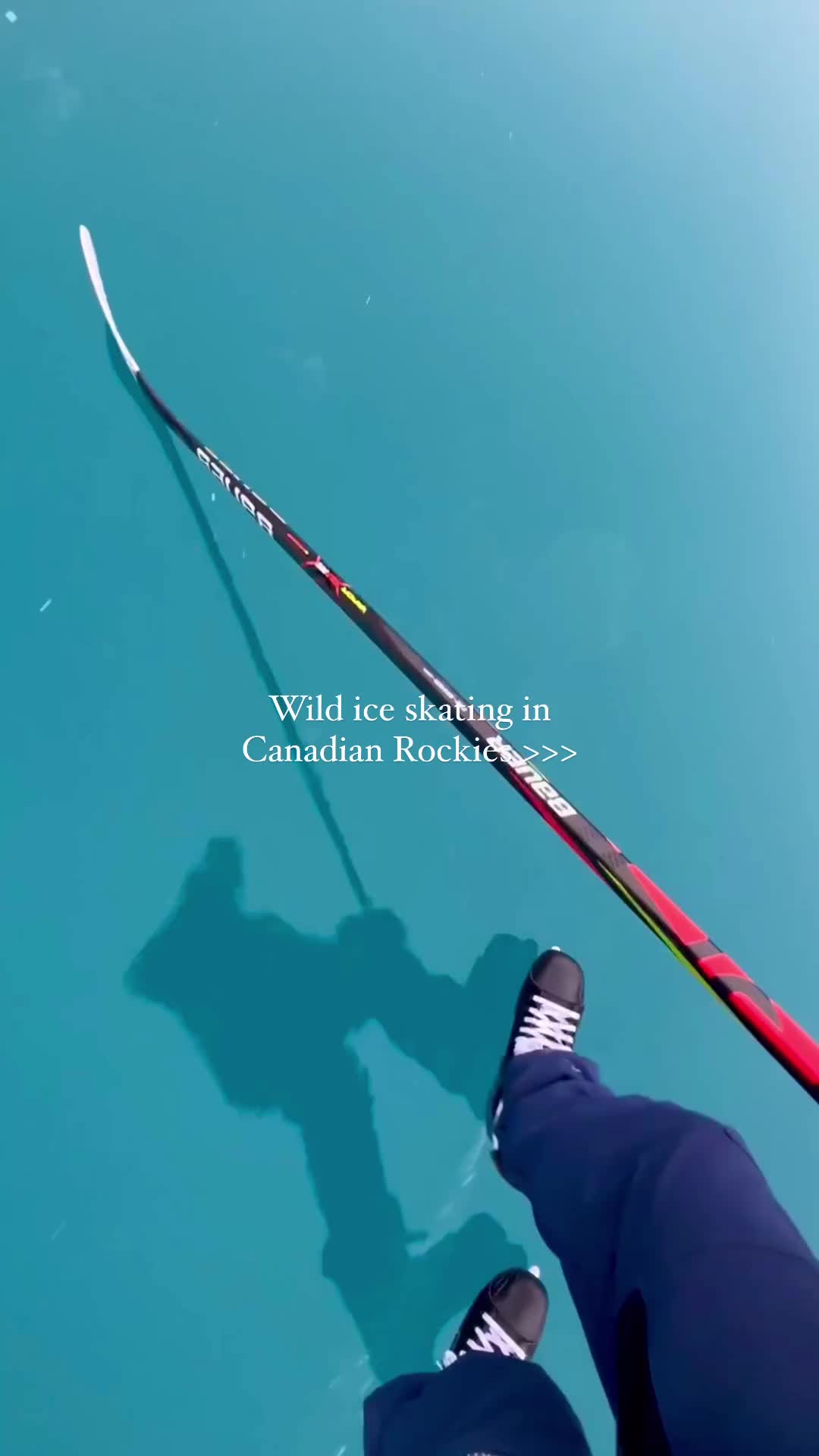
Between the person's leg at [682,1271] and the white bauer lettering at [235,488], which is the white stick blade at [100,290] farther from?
the person's leg at [682,1271]

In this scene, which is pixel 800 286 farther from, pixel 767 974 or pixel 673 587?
pixel 767 974

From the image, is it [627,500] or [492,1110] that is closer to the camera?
[492,1110]

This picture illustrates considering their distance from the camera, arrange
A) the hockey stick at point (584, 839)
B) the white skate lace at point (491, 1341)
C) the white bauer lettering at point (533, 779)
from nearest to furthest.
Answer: the hockey stick at point (584, 839) → the white bauer lettering at point (533, 779) → the white skate lace at point (491, 1341)

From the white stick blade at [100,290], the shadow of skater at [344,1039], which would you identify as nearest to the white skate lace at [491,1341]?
the shadow of skater at [344,1039]

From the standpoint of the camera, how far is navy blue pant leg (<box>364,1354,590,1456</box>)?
567mm

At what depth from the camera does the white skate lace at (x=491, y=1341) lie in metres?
0.89

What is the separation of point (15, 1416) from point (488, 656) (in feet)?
3.52

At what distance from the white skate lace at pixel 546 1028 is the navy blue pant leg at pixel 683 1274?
0.63 feet

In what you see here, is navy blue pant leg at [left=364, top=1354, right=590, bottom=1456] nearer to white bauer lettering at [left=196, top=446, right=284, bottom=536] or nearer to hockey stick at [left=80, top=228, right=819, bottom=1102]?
hockey stick at [left=80, top=228, right=819, bottom=1102]

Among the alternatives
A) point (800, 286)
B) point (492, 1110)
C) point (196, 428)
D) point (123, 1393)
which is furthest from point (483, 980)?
point (800, 286)

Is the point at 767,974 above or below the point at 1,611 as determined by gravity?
below

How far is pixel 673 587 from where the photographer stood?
3.86 ft

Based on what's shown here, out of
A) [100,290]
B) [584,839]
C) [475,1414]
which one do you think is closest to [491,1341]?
[475,1414]

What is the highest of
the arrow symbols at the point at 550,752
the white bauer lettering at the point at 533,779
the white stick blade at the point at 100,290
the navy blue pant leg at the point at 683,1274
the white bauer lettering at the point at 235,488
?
the white stick blade at the point at 100,290
